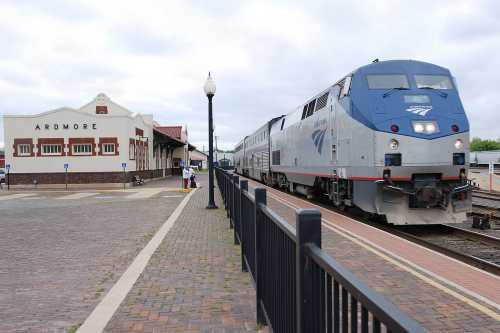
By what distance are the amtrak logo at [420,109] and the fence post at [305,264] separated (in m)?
8.40

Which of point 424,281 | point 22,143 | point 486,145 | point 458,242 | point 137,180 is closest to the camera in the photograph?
point 424,281

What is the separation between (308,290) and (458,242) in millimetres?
7969

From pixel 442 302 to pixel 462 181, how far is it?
6001mm

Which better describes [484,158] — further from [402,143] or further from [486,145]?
[486,145]

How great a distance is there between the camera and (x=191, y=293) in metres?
5.31

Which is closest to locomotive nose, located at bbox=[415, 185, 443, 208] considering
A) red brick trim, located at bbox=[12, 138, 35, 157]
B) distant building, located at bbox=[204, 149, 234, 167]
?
red brick trim, located at bbox=[12, 138, 35, 157]

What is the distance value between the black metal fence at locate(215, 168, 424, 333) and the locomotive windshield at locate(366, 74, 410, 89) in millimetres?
7449

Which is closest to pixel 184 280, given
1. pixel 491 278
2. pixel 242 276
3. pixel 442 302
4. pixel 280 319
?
pixel 242 276

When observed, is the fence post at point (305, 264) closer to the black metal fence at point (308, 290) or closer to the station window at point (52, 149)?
the black metal fence at point (308, 290)

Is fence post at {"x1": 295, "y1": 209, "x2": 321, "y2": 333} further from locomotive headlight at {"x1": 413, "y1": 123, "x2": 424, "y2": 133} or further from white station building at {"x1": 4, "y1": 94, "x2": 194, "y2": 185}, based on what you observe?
white station building at {"x1": 4, "y1": 94, "x2": 194, "y2": 185}

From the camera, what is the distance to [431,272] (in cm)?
586

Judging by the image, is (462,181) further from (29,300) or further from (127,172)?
(127,172)

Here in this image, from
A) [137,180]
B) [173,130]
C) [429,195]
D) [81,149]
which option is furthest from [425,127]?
[173,130]

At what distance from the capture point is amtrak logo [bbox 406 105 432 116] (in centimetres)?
990
